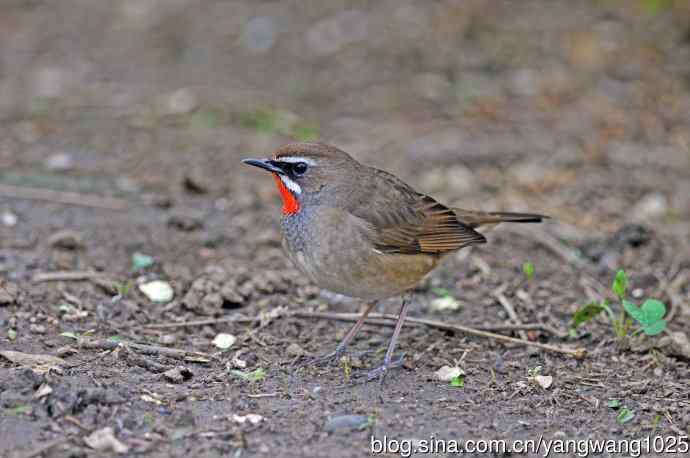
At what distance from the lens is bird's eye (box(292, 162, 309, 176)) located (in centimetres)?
595

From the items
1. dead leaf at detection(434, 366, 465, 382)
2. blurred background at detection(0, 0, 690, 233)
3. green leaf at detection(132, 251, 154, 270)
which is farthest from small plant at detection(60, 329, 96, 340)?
blurred background at detection(0, 0, 690, 233)

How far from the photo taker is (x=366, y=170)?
6.21 metres

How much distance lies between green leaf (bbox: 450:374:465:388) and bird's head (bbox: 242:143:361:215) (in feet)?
4.56

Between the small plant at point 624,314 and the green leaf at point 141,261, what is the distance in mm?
3167

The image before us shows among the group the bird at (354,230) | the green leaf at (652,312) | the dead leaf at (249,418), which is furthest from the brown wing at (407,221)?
the dead leaf at (249,418)

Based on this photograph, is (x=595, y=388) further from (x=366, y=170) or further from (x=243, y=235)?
(x=243, y=235)

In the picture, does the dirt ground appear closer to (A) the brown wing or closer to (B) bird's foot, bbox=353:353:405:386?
(B) bird's foot, bbox=353:353:405:386

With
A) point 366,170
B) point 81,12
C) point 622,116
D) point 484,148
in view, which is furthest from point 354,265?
point 81,12

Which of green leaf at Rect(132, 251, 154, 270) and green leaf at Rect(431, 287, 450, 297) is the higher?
green leaf at Rect(132, 251, 154, 270)

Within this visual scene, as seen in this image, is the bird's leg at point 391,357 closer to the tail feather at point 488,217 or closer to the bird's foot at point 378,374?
the bird's foot at point 378,374

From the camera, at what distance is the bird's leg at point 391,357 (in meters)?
5.68

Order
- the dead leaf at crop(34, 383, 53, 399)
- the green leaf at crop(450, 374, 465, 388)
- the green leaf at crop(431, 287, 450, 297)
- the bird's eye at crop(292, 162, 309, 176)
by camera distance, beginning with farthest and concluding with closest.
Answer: the green leaf at crop(431, 287, 450, 297)
the bird's eye at crop(292, 162, 309, 176)
the green leaf at crop(450, 374, 465, 388)
the dead leaf at crop(34, 383, 53, 399)

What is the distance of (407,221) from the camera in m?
6.20

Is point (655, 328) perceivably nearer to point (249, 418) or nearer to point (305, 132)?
point (249, 418)
